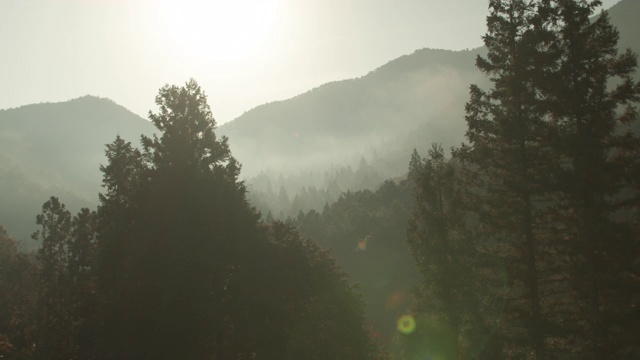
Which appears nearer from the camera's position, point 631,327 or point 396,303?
point 631,327

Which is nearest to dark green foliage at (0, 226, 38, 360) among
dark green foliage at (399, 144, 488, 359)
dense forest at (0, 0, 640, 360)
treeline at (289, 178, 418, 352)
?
dense forest at (0, 0, 640, 360)

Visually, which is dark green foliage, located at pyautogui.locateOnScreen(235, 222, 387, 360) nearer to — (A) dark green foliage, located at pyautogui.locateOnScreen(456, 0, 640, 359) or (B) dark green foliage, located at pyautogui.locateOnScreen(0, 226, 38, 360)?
(A) dark green foliage, located at pyautogui.locateOnScreen(456, 0, 640, 359)

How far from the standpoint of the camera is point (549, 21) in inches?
619

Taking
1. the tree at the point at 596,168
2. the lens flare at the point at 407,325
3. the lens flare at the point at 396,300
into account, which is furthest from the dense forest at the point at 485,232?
the lens flare at the point at 396,300

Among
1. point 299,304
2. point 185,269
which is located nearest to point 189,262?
point 185,269

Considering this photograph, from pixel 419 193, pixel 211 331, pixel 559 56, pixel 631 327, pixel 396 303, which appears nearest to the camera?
pixel 631 327

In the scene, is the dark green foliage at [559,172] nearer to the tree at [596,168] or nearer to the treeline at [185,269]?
the tree at [596,168]

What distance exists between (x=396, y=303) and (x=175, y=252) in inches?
2774

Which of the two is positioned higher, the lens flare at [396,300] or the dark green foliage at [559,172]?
the dark green foliage at [559,172]

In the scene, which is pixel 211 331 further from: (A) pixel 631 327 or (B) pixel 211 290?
(A) pixel 631 327

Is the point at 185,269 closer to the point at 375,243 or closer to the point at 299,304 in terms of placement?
the point at 299,304

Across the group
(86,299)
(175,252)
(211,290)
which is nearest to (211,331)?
(211,290)

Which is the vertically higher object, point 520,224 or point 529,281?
point 520,224

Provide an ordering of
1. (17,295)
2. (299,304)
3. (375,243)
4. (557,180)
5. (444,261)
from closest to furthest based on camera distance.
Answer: (557,180) < (444,261) < (299,304) < (17,295) < (375,243)
